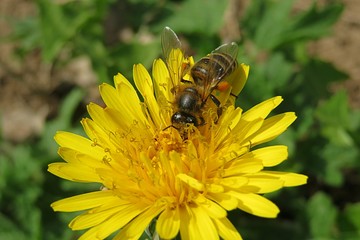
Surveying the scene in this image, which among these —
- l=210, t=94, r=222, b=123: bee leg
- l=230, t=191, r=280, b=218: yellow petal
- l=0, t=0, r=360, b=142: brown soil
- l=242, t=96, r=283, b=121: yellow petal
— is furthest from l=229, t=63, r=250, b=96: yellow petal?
l=0, t=0, r=360, b=142: brown soil

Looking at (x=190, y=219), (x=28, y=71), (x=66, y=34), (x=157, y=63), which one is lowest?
(x=190, y=219)

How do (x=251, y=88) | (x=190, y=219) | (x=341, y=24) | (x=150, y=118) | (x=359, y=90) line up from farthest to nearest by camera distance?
(x=341, y=24) < (x=359, y=90) < (x=251, y=88) < (x=150, y=118) < (x=190, y=219)

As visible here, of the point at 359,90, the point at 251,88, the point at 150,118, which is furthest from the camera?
the point at 359,90

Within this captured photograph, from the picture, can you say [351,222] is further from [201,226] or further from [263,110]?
[201,226]

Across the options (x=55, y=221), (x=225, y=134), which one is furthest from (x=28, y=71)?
(x=225, y=134)

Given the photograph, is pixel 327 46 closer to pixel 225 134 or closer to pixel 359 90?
pixel 359 90

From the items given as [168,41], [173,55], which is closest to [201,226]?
[173,55]
